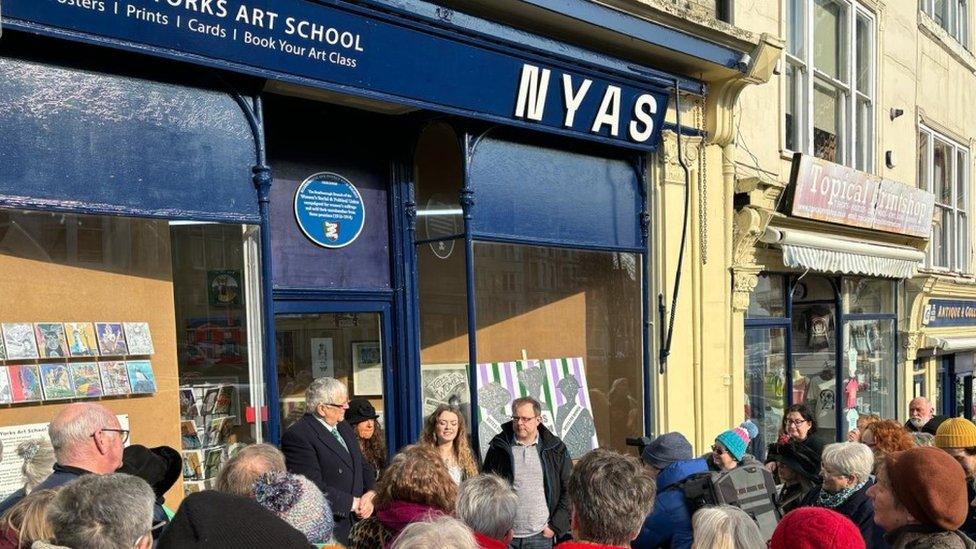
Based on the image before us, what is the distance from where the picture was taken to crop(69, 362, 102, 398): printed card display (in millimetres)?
5059

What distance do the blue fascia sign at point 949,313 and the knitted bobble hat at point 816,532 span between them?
11.9m

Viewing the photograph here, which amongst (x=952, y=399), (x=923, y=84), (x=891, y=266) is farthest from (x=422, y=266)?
(x=952, y=399)

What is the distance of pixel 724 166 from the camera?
8.66 m

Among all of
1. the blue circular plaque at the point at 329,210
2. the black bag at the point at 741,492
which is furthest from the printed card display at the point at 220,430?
the black bag at the point at 741,492

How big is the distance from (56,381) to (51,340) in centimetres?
23

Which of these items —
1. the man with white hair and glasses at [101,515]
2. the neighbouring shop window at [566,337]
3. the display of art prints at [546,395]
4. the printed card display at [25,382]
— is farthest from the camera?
the neighbouring shop window at [566,337]

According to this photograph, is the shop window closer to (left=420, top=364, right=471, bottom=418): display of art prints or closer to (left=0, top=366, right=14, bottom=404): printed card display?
(left=420, top=364, right=471, bottom=418): display of art prints

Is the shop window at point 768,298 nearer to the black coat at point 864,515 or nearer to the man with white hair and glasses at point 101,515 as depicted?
the black coat at point 864,515

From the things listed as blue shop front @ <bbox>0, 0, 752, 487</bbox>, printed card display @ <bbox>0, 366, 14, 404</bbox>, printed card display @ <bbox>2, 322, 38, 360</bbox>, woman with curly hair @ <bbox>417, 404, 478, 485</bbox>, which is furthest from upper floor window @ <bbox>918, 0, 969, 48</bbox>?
printed card display @ <bbox>0, 366, 14, 404</bbox>

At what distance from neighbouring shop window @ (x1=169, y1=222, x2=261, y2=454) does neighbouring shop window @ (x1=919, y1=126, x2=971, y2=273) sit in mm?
11704

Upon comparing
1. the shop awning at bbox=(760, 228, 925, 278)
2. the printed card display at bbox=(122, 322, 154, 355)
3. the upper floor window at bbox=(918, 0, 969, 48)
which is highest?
the upper floor window at bbox=(918, 0, 969, 48)

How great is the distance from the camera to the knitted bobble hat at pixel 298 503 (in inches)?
120

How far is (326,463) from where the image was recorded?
509cm

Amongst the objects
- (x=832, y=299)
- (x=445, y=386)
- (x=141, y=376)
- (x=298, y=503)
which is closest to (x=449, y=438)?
(x=445, y=386)
